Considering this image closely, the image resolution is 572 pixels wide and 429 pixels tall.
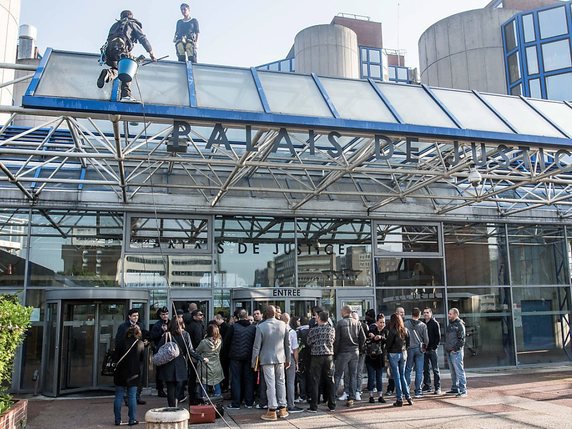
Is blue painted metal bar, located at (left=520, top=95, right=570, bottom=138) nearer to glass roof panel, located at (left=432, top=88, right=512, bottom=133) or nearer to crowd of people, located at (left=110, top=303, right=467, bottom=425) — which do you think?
glass roof panel, located at (left=432, top=88, right=512, bottom=133)

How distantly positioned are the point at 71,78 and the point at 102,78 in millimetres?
458

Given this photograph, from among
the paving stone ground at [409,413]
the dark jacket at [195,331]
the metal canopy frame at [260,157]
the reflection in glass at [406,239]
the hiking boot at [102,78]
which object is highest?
the hiking boot at [102,78]

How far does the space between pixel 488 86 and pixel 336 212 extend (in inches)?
1141

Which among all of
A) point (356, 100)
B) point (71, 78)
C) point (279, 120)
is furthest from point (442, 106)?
point (71, 78)

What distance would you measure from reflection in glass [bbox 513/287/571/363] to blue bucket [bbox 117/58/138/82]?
1240 cm

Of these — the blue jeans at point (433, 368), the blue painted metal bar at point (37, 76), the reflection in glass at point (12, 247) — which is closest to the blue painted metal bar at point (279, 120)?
the blue painted metal bar at point (37, 76)

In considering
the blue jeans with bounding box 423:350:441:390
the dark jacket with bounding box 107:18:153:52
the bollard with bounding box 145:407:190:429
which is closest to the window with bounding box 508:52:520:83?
the blue jeans with bounding box 423:350:441:390

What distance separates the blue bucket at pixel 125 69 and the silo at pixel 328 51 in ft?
103

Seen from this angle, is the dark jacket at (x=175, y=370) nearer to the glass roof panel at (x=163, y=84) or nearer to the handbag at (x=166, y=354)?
the handbag at (x=166, y=354)

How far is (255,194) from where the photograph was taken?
13.8 meters

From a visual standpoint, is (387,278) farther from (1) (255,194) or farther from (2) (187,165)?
(2) (187,165)

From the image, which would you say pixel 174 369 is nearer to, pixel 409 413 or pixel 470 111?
pixel 409 413

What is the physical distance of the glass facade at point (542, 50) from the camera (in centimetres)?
3788

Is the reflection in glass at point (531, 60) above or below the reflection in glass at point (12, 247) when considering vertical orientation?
above
